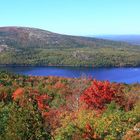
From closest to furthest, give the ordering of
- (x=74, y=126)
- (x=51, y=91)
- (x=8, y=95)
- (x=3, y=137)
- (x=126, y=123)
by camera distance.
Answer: (x=3, y=137) < (x=74, y=126) < (x=126, y=123) < (x=8, y=95) < (x=51, y=91)

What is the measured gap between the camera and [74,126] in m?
47.8

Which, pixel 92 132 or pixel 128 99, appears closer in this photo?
pixel 92 132

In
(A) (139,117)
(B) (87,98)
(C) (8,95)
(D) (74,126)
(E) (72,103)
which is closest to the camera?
(D) (74,126)

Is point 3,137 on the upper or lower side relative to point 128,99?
upper

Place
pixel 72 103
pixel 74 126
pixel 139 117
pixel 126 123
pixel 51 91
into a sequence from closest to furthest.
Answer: pixel 74 126 → pixel 126 123 → pixel 139 117 → pixel 72 103 → pixel 51 91

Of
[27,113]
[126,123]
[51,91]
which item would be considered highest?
[27,113]

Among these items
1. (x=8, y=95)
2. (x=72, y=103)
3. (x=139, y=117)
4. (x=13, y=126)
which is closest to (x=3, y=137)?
(x=13, y=126)

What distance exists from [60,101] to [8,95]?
1892 centimetres

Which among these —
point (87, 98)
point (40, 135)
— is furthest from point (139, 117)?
point (87, 98)

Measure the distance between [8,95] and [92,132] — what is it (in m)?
68.0

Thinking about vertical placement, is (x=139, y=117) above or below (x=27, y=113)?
below

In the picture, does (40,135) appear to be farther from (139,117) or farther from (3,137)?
(139,117)

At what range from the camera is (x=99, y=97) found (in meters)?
101

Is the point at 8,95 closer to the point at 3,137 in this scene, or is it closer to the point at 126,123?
the point at 126,123
